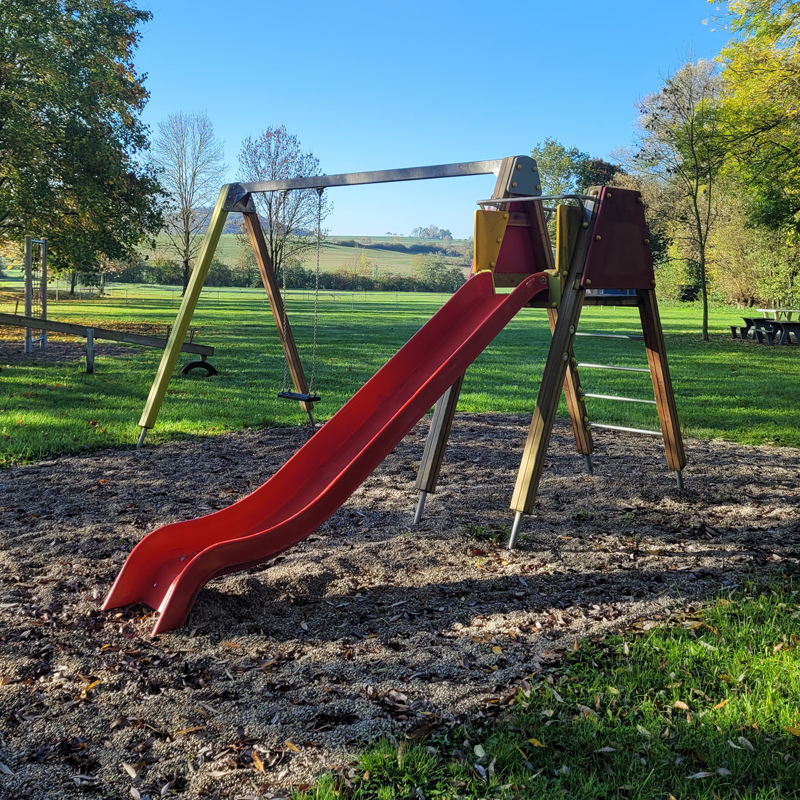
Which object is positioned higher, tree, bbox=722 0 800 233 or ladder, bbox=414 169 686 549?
tree, bbox=722 0 800 233

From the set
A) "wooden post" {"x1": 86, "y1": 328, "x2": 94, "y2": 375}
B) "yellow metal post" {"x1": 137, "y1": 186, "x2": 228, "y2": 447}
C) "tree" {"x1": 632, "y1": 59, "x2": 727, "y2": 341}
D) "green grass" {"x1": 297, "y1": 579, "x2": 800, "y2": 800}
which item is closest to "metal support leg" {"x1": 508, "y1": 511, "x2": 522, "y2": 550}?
"green grass" {"x1": 297, "y1": 579, "x2": 800, "y2": 800}

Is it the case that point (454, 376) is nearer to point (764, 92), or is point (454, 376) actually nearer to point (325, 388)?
point (325, 388)

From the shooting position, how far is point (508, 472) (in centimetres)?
641

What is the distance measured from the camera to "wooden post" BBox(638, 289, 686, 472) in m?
5.11

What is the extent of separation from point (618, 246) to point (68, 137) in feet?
59.9

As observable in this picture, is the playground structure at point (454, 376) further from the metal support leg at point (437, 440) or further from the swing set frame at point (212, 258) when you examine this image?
the swing set frame at point (212, 258)

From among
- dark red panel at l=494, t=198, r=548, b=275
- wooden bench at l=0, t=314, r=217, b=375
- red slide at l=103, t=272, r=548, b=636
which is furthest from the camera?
wooden bench at l=0, t=314, r=217, b=375

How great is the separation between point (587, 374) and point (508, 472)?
731 centimetres

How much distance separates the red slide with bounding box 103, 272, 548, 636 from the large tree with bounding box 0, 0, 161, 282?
1659 centimetres

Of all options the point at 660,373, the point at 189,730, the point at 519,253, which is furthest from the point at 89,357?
the point at 189,730

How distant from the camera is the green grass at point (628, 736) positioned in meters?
2.42

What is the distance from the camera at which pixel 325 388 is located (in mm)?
11141

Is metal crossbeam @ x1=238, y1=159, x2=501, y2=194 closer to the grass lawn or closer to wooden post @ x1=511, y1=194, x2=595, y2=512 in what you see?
wooden post @ x1=511, y1=194, x2=595, y2=512

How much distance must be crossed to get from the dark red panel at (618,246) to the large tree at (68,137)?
17052 mm
